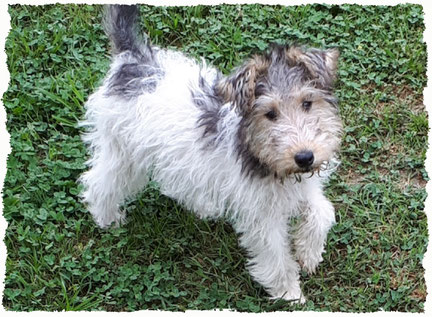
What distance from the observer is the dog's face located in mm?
4270

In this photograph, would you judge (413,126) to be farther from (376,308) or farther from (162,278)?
(162,278)

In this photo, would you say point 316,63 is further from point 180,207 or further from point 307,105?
point 180,207

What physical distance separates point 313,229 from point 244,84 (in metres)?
1.54

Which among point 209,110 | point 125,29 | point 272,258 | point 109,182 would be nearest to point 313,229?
point 272,258

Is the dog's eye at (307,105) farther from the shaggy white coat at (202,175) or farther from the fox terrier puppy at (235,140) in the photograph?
the shaggy white coat at (202,175)

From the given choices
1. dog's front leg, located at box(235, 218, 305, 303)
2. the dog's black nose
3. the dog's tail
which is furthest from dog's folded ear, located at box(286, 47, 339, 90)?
the dog's tail

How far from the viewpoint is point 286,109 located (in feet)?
14.2

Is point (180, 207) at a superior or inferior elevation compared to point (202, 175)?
inferior

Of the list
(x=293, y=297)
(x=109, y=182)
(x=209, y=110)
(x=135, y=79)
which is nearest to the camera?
(x=209, y=110)

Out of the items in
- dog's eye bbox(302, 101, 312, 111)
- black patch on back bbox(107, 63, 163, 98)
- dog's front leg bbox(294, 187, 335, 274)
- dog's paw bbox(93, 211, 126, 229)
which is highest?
dog's eye bbox(302, 101, 312, 111)

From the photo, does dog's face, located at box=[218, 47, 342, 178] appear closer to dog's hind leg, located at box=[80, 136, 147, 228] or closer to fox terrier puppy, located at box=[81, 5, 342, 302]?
fox terrier puppy, located at box=[81, 5, 342, 302]

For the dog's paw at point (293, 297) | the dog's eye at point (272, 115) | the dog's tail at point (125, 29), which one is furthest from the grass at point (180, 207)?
the dog's eye at point (272, 115)

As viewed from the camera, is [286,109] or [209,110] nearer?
[286,109]

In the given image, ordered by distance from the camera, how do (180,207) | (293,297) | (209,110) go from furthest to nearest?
(180,207) < (293,297) < (209,110)
